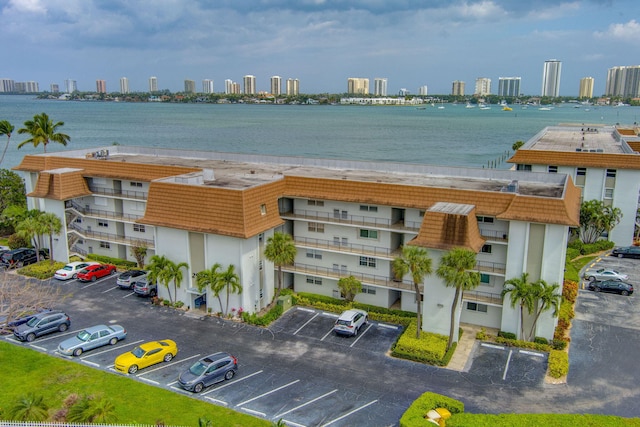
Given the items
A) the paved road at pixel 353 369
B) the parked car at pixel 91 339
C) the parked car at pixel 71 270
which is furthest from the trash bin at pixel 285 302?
the parked car at pixel 71 270

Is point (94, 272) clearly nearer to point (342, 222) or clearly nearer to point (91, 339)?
point (91, 339)

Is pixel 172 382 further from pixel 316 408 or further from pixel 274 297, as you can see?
pixel 274 297

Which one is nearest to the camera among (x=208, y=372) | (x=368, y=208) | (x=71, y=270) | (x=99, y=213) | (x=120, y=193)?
(x=208, y=372)

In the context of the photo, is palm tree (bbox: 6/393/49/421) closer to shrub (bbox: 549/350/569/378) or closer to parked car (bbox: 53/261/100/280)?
parked car (bbox: 53/261/100/280)

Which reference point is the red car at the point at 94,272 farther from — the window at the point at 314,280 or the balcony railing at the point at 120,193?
the window at the point at 314,280

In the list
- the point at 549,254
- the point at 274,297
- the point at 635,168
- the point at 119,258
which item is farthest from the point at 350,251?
the point at 635,168

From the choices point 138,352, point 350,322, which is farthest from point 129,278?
point 350,322
